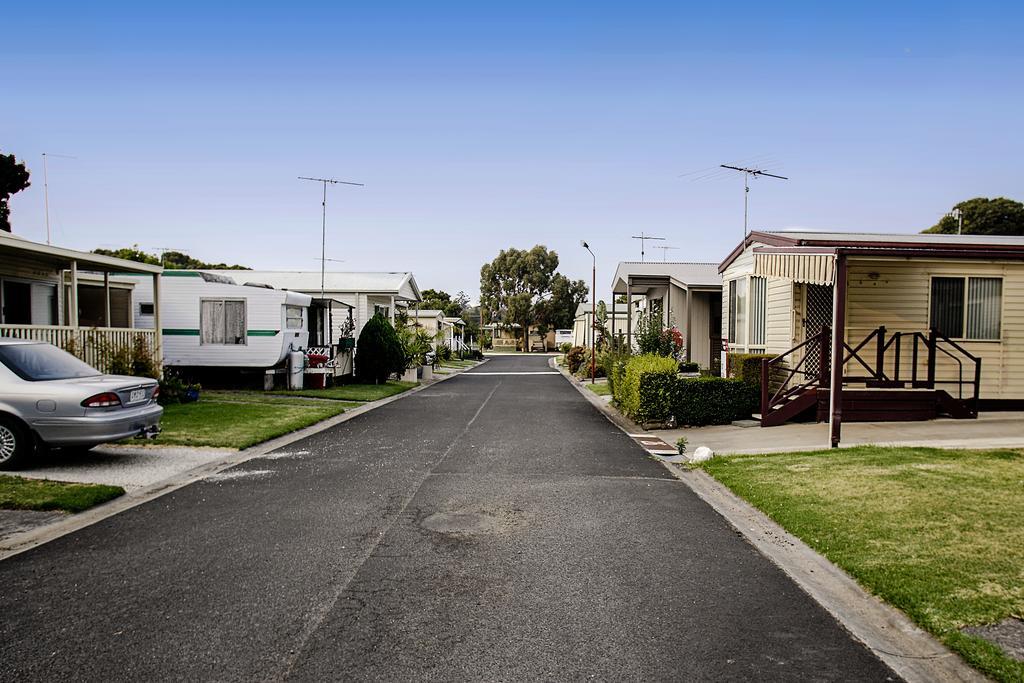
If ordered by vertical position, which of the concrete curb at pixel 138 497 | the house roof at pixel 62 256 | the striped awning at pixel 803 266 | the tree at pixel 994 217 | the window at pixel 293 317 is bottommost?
the concrete curb at pixel 138 497

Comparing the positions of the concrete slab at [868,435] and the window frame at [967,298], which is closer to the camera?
the concrete slab at [868,435]

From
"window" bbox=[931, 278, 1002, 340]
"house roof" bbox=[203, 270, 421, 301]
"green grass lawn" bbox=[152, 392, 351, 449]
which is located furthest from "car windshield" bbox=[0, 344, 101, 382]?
"house roof" bbox=[203, 270, 421, 301]

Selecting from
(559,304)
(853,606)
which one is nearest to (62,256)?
(853,606)

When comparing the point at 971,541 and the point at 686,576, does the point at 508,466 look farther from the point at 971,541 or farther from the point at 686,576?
the point at 971,541

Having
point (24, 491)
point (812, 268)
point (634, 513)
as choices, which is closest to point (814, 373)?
point (812, 268)

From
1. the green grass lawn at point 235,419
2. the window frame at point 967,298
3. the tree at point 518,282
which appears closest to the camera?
the green grass lawn at point 235,419

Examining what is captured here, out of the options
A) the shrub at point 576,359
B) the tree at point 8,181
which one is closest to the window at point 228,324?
the shrub at point 576,359

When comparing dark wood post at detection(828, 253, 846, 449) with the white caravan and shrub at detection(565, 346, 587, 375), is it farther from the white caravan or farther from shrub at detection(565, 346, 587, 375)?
shrub at detection(565, 346, 587, 375)

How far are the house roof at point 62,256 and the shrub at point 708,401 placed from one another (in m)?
11.6

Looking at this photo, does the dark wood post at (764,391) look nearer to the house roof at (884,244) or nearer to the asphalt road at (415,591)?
the house roof at (884,244)

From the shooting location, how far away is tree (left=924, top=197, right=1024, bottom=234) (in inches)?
1873

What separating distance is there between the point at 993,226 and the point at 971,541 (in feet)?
166

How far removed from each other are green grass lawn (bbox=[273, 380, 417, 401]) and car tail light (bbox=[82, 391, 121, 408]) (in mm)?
10784

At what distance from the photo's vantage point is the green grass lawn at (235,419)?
12047 millimetres
